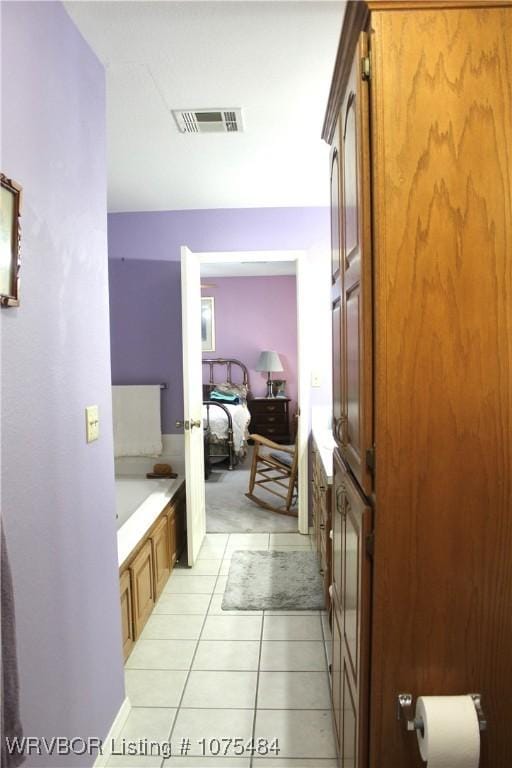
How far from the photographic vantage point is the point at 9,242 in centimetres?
119

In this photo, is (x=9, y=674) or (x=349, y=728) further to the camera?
(x=349, y=728)

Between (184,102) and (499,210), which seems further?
(184,102)

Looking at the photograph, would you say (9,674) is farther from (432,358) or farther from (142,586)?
(142,586)

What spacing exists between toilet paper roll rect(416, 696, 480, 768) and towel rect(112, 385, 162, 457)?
10.1 ft

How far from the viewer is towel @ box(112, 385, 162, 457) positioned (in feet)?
12.9

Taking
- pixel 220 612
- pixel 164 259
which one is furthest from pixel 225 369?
pixel 220 612

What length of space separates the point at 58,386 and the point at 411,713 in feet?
4.01

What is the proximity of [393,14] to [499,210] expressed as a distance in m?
0.45

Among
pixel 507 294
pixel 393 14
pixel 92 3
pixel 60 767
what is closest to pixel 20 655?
pixel 60 767

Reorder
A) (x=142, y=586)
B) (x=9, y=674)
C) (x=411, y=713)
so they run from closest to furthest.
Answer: (x=9, y=674), (x=411, y=713), (x=142, y=586)

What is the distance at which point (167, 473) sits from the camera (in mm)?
3879

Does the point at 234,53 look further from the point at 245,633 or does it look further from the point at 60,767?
the point at 245,633

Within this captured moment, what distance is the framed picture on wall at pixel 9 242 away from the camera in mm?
1164

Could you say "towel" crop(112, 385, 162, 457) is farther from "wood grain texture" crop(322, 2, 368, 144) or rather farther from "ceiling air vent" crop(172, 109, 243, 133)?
"wood grain texture" crop(322, 2, 368, 144)
